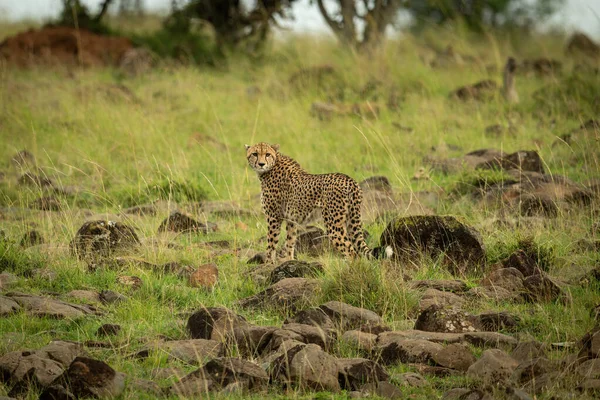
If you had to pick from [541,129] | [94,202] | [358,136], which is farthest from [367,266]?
[541,129]

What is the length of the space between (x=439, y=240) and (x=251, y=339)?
2.58 metres

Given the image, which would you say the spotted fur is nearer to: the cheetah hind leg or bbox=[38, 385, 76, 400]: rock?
the cheetah hind leg

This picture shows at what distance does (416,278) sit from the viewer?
7.77m

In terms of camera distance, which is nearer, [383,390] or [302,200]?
[383,390]

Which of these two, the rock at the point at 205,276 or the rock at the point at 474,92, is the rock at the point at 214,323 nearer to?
the rock at the point at 205,276

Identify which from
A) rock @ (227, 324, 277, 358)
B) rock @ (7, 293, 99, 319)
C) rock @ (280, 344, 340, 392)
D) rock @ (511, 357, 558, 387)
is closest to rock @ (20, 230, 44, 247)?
rock @ (7, 293, 99, 319)

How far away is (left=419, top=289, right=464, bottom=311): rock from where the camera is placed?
6966 mm

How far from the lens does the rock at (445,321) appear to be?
6.39 metres

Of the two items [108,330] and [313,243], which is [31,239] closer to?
[313,243]

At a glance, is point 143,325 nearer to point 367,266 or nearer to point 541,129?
point 367,266

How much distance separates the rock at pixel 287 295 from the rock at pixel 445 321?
0.91 meters

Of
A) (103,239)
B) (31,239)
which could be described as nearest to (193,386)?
(103,239)

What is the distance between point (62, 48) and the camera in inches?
788

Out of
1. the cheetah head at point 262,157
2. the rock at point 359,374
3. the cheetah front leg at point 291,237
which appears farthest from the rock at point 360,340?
the cheetah head at point 262,157
